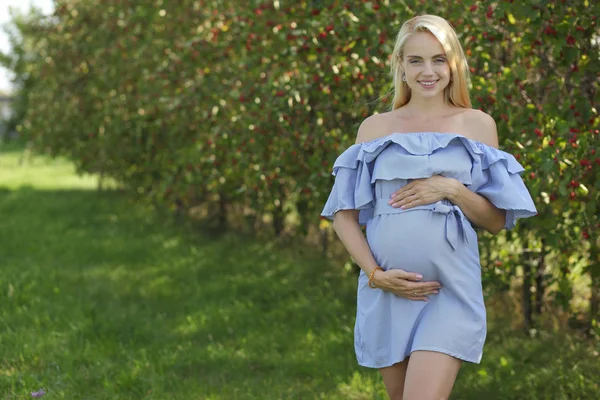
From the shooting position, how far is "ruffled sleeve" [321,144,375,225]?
3275 millimetres

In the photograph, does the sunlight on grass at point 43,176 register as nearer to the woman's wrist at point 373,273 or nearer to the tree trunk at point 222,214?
the tree trunk at point 222,214

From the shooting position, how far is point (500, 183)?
127 inches

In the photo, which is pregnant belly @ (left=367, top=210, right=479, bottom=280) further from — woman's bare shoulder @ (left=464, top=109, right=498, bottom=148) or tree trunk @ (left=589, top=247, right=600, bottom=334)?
tree trunk @ (left=589, top=247, right=600, bottom=334)

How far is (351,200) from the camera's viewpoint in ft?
10.9

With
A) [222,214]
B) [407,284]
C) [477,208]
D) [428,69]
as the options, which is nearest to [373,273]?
[407,284]

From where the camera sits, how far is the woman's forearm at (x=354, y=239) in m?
3.23

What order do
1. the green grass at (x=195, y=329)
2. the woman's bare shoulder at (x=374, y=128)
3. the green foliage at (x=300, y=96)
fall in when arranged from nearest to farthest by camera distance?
the woman's bare shoulder at (x=374, y=128) → the green foliage at (x=300, y=96) → the green grass at (x=195, y=329)

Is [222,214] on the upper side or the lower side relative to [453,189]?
lower

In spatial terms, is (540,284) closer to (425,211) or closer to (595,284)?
(595,284)

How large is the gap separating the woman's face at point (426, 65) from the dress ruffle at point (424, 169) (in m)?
0.19

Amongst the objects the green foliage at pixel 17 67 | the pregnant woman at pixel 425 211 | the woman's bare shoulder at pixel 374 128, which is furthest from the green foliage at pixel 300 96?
the green foliage at pixel 17 67

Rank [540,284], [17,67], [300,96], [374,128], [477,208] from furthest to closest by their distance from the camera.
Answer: [17,67] → [540,284] → [300,96] → [374,128] → [477,208]

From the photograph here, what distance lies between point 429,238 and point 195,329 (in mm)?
3660

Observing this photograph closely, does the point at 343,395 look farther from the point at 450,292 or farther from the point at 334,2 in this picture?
the point at 334,2
